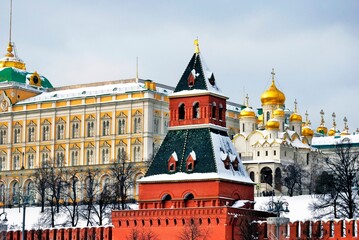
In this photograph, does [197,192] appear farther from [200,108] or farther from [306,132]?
[306,132]

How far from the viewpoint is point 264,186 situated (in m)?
123

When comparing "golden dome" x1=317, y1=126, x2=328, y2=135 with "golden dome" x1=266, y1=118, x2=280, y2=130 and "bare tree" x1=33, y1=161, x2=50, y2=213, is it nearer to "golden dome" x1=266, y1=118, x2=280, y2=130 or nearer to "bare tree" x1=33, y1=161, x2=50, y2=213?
"golden dome" x1=266, y1=118, x2=280, y2=130

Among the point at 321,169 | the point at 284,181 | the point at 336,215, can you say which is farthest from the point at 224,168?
the point at 321,169

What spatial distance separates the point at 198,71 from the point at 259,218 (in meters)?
9.52

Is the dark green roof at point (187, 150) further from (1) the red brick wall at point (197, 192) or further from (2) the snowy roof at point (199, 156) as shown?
(1) the red brick wall at point (197, 192)

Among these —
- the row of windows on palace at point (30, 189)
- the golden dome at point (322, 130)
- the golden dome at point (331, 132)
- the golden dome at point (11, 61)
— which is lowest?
the row of windows on palace at point (30, 189)

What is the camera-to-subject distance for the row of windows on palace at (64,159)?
424 feet

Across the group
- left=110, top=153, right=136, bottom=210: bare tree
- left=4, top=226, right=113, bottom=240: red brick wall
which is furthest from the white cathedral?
left=4, top=226, right=113, bottom=240: red brick wall

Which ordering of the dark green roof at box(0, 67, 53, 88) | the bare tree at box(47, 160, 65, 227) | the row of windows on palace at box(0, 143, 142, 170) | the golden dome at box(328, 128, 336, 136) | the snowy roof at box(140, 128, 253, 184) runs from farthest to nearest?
the golden dome at box(328, 128, 336, 136), the dark green roof at box(0, 67, 53, 88), the row of windows on palace at box(0, 143, 142, 170), the bare tree at box(47, 160, 65, 227), the snowy roof at box(140, 128, 253, 184)

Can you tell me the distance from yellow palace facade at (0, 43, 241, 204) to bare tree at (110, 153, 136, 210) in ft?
14.3

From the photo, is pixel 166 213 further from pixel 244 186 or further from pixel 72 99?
pixel 72 99

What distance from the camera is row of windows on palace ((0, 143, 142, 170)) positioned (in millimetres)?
129375

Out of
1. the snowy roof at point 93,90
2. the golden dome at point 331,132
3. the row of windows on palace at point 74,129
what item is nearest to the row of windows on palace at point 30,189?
the row of windows on palace at point 74,129

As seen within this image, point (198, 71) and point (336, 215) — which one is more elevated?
point (198, 71)
